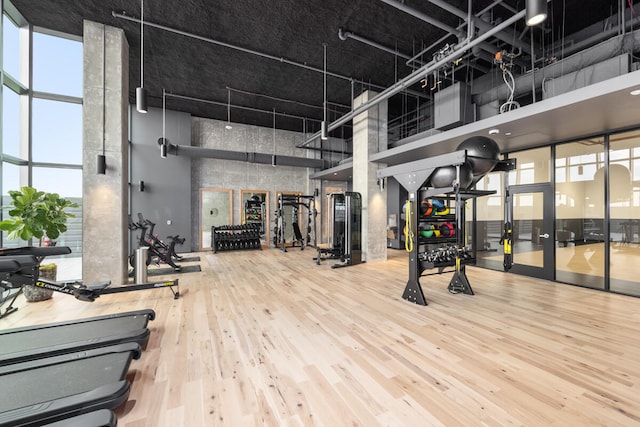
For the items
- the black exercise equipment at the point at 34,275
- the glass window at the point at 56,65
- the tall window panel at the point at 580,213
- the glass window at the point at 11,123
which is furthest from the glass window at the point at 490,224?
the glass window at the point at 56,65

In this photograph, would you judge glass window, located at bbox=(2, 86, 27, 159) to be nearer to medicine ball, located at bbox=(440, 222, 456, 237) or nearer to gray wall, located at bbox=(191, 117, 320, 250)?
gray wall, located at bbox=(191, 117, 320, 250)

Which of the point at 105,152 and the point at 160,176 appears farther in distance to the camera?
the point at 160,176

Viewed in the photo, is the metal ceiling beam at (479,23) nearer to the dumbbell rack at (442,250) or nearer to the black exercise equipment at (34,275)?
the dumbbell rack at (442,250)

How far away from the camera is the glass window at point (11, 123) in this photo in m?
3.89

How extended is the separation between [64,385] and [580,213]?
760 cm

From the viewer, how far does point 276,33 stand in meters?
4.98

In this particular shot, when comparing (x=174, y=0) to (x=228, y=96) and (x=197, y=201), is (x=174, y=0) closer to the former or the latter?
(x=228, y=96)

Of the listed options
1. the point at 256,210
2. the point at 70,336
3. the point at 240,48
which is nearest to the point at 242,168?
the point at 256,210

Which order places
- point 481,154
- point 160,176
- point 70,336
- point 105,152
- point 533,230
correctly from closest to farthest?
point 70,336 → point 481,154 → point 105,152 → point 533,230 → point 160,176

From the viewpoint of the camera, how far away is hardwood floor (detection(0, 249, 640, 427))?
70.0 inches

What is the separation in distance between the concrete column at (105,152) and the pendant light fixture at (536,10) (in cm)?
609

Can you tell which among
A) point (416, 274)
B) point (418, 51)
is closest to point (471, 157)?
point (416, 274)

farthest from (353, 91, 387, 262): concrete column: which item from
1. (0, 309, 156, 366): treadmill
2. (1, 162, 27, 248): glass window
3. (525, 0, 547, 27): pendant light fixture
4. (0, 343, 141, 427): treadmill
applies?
(1, 162, 27, 248): glass window

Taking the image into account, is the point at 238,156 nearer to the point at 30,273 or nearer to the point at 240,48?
the point at 240,48
